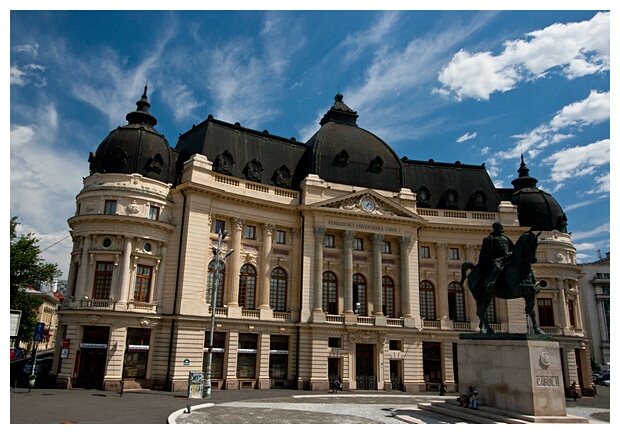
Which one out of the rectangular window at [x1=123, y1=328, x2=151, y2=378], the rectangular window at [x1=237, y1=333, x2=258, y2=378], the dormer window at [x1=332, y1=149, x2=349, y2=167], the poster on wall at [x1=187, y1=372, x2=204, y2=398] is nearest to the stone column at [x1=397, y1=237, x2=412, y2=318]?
the dormer window at [x1=332, y1=149, x2=349, y2=167]

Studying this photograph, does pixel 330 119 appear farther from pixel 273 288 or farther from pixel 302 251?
pixel 273 288

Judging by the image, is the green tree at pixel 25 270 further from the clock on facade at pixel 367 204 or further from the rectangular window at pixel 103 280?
the clock on facade at pixel 367 204

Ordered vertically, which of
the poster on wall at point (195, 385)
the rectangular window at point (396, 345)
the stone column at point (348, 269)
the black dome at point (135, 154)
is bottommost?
the poster on wall at point (195, 385)

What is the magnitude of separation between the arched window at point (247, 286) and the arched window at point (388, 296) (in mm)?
12849

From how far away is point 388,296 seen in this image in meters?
48.9

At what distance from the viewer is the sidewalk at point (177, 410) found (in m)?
22.2

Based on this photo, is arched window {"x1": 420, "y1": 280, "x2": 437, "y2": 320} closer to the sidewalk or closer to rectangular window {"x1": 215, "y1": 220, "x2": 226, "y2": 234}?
the sidewalk

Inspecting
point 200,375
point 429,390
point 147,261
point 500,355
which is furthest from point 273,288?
point 500,355

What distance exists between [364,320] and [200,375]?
18.3 metres

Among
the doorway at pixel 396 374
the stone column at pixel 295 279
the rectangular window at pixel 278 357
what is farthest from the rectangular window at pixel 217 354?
the doorway at pixel 396 374

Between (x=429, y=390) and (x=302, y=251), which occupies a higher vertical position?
(x=302, y=251)

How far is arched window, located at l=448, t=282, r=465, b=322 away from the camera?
5084cm

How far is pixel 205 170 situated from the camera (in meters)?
43.3

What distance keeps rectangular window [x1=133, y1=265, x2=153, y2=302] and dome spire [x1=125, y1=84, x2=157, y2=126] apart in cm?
1421
